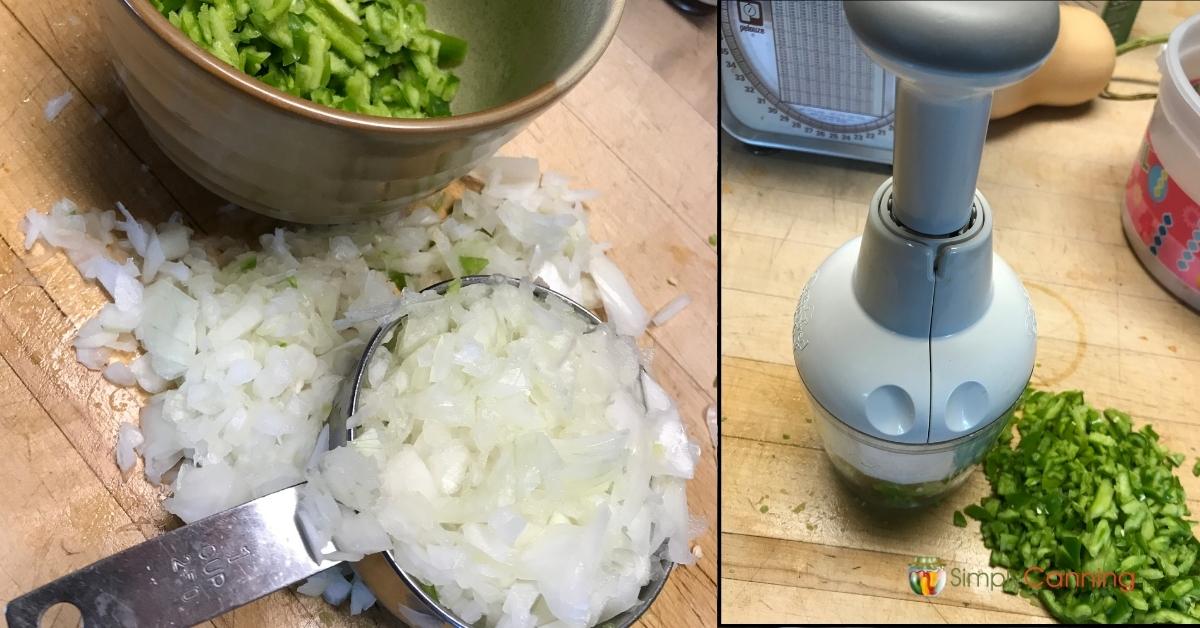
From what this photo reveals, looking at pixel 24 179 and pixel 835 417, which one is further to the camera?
pixel 24 179

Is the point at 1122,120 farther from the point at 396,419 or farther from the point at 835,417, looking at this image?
the point at 396,419

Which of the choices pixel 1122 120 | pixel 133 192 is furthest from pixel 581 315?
pixel 1122 120

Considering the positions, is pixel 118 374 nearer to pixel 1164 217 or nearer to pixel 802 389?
pixel 802 389

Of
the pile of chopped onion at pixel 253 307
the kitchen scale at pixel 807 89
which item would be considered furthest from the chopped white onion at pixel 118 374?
the kitchen scale at pixel 807 89

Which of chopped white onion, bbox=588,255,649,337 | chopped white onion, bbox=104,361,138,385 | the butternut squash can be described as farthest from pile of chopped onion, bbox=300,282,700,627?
the butternut squash

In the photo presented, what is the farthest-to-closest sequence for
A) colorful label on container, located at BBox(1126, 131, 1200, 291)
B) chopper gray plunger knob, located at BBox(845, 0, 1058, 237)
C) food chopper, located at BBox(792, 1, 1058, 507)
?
colorful label on container, located at BBox(1126, 131, 1200, 291), food chopper, located at BBox(792, 1, 1058, 507), chopper gray plunger knob, located at BBox(845, 0, 1058, 237)

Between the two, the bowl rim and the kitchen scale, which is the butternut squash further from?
the bowl rim

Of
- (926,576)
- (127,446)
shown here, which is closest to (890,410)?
(926,576)
